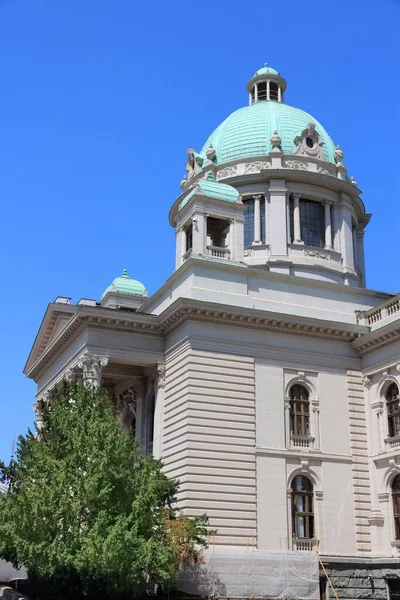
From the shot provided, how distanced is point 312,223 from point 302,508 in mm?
17940

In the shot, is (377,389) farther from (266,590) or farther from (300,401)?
(266,590)

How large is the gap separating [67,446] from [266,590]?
30.1ft

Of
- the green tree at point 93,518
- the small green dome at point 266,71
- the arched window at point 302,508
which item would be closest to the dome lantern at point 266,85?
the small green dome at point 266,71

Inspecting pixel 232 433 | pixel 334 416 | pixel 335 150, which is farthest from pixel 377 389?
pixel 335 150

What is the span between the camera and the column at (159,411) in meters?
34.5

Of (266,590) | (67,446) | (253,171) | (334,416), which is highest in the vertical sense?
(253,171)

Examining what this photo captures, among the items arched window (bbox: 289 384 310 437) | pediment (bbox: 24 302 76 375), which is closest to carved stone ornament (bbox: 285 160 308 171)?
arched window (bbox: 289 384 310 437)

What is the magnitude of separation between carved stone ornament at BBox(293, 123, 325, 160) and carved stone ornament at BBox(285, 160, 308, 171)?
1.89 ft

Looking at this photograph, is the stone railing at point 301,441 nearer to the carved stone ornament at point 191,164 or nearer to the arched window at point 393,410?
the arched window at point 393,410

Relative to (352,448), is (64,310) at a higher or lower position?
higher

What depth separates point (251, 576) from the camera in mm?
29000

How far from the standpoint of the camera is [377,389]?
116 feet

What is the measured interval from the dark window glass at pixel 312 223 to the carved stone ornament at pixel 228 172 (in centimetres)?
431

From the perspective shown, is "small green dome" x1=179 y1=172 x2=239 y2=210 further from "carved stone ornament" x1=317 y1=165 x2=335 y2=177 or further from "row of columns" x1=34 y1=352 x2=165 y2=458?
"carved stone ornament" x1=317 y1=165 x2=335 y2=177
